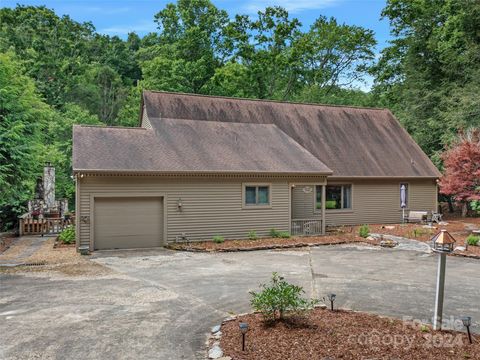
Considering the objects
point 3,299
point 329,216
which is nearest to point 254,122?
point 329,216

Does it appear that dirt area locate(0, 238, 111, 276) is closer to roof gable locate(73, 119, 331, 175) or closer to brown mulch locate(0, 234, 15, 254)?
brown mulch locate(0, 234, 15, 254)

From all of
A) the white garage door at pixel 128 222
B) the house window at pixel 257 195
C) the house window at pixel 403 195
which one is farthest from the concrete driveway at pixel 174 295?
the house window at pixel 403 195

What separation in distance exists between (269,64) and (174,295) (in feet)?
96.8

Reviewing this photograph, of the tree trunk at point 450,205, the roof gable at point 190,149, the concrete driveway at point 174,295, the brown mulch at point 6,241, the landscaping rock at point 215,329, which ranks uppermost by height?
the roof gable at point 190,149

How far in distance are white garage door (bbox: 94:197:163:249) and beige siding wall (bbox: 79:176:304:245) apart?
0.33 m

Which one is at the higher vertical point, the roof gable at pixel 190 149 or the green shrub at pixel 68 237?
the roof gable at pixel 190 149

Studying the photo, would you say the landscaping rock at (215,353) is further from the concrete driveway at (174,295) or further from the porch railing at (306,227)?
the porch railing at (306,227)

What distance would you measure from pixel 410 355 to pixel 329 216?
576 inches

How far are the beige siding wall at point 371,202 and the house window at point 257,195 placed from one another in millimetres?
3248

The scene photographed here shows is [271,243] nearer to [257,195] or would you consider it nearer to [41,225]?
[257,195]

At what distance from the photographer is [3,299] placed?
805cm

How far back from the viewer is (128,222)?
14398 mm

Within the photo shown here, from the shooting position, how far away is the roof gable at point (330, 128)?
20.1 metres

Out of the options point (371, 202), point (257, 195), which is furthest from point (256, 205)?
point (371, 202)
